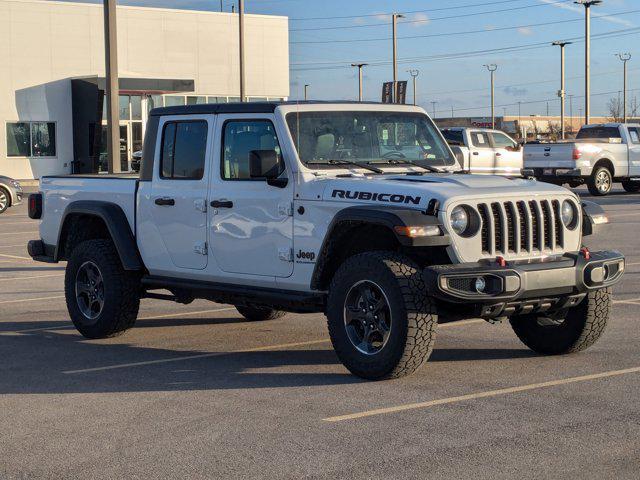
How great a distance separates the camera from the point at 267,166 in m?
8.17

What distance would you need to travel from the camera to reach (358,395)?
285 inches

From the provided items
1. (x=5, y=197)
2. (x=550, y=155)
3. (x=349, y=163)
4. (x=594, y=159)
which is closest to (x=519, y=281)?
(x=349, y=163)

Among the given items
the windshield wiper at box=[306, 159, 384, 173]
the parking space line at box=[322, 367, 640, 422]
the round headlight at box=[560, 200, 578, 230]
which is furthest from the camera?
the windshield wiper at box=[306, 159, 384, 173]

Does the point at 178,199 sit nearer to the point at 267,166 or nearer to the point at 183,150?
the point at 183,150

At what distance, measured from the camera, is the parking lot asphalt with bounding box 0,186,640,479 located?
18.6 ft

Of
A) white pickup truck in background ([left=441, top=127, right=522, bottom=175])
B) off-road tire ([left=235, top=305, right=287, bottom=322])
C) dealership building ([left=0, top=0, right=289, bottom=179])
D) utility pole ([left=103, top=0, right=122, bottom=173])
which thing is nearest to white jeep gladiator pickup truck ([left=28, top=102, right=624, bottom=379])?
off-road tire ([left=235, top=305, right=287, bottom=322])

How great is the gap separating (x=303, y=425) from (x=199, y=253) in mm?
2890

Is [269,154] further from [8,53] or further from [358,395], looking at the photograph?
[8,53]

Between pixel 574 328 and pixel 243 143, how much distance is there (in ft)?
9.70

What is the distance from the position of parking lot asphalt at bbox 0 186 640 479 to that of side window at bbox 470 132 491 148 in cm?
2190

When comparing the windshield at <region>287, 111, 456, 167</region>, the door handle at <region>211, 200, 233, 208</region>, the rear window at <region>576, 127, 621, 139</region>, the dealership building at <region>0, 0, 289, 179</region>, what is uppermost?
the dealership building at <region>0, 0, 289, 179</region>

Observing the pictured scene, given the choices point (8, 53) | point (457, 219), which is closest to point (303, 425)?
point (457, 219)

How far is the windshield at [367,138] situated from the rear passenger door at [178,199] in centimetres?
95

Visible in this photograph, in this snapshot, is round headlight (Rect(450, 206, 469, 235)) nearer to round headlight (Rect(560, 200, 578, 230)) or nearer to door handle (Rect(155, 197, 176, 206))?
A: round headlight (Rect(560, 200, 578, 230))
